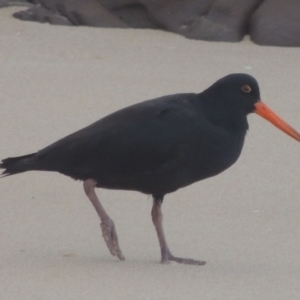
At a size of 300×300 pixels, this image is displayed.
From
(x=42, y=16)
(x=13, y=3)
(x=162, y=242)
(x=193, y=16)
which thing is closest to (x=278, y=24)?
(x=193, y=16)

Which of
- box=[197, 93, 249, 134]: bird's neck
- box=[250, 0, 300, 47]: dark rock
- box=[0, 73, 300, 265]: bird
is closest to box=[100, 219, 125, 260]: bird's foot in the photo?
box=[0, 73, 300, 265]: bird

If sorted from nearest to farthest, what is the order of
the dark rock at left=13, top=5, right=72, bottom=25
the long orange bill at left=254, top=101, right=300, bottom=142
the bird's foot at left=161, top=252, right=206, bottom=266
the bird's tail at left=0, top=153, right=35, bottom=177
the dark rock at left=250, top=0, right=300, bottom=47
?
the bird's foot at left=161, top=252, right=206, bottom=266 → the bird's tail at left=0, top=153, right=35, bottom=177 → the long orange bill at left=254, top=101, right=300, bottom=142 → the dark rock at left=250, top=0, right=300, bottom=47 → the dark rock at left=13, top=5, right=72, bottom=25

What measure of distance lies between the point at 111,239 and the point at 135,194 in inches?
41.3

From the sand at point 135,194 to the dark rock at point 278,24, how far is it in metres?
0.09

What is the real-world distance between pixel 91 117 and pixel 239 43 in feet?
7.00

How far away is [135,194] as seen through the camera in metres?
5.26

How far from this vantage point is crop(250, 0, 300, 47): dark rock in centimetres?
796

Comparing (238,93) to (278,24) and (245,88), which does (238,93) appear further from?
(278,24)

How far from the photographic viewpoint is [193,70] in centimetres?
740

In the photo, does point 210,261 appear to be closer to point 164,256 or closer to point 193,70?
point 164,256

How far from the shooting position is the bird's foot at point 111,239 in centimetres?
421

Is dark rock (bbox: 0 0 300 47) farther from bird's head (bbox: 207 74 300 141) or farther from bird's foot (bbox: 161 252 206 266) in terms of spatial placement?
bird's foot (bbox: 161 252 206 266)


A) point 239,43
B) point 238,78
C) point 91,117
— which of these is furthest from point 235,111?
point 239,43

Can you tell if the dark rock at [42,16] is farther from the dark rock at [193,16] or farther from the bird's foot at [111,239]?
the bird's foot at [111,239]
